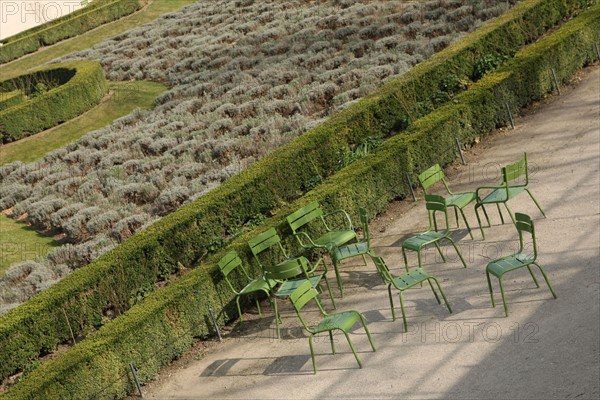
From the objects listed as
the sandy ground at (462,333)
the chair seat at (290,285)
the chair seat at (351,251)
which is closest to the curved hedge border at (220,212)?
the chair seat at (290,285)

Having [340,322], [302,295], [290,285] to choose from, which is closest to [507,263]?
[340,322]

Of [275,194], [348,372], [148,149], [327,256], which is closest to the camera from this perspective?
[348,372]

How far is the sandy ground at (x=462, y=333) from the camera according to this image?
979 cm

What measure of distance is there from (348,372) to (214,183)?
8.51 metres

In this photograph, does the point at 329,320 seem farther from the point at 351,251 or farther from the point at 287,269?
the point at 351,251

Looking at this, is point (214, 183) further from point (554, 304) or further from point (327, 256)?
point (554, 304)

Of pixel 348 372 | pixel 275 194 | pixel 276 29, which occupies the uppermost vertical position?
pixel 276 29

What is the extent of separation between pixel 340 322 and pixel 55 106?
19.5 m

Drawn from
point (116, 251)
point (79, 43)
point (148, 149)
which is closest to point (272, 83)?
point (148, 149)

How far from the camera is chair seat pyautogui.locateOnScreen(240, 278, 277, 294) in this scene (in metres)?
12.6

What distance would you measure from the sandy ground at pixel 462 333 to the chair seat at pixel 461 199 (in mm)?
487

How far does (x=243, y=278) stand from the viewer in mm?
13305

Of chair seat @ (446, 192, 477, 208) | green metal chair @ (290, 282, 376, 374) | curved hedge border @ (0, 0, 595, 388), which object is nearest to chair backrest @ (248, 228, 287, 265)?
curved hedge border @ (0, 0, 595, 388)

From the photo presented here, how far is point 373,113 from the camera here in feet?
57.3
